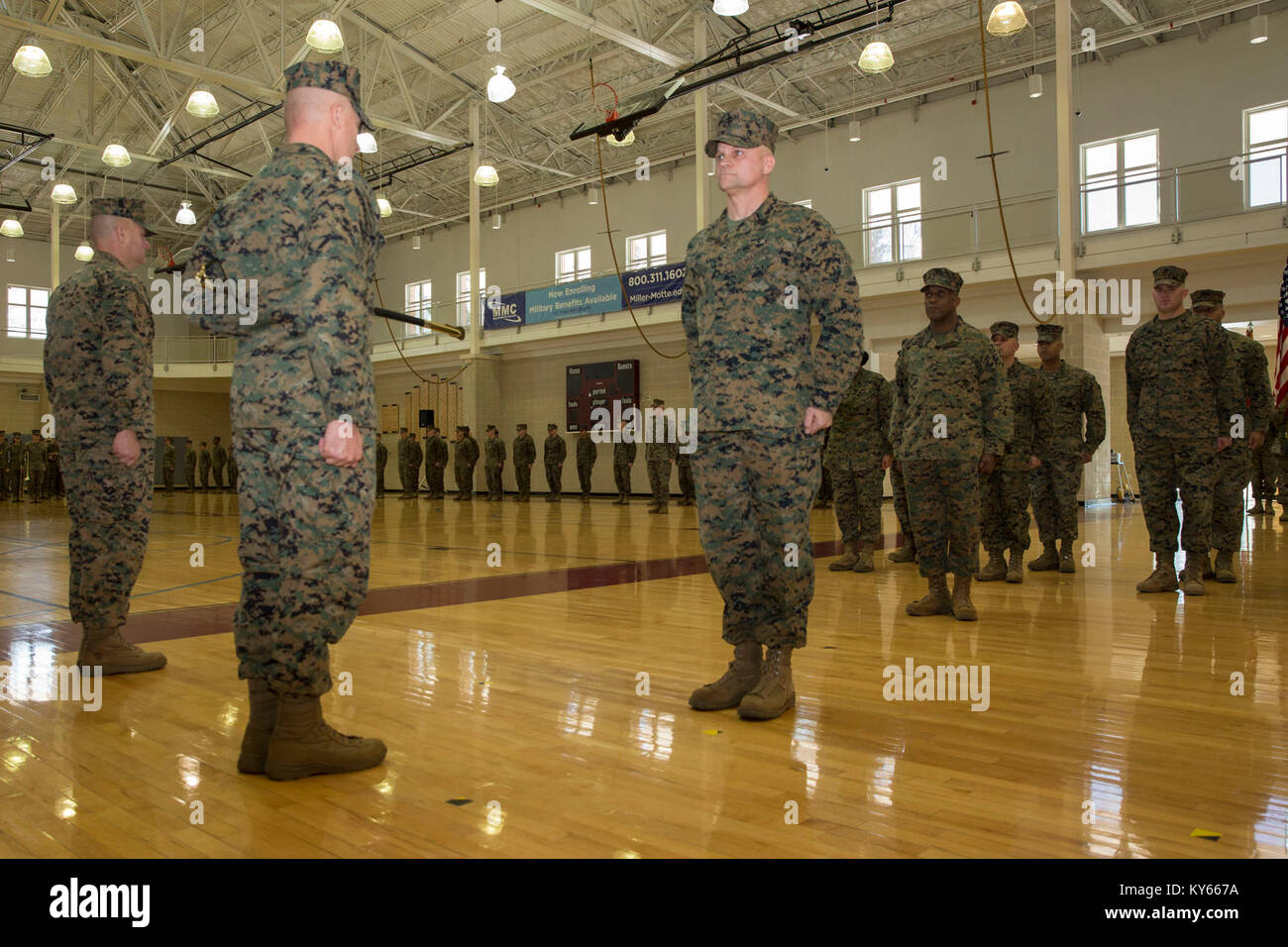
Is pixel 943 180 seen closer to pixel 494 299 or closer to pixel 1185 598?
pixel 494 299

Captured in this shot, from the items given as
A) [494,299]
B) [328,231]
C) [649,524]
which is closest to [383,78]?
[494,299]

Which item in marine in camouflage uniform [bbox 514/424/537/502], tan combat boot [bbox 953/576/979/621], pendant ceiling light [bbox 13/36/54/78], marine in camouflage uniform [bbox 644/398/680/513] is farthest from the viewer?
marine in camouflage uniform [bbox 514/424/537/502]

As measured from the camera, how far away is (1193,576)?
479 centimetres

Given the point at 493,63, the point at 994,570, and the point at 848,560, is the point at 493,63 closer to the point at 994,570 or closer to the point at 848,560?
the point at 848,560

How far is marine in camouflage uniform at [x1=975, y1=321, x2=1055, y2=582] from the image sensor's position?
5.50m

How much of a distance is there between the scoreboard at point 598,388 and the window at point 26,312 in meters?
14.6

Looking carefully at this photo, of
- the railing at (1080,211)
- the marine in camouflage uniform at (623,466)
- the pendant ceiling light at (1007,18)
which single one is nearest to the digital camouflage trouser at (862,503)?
the pendant ceiling light at (1007,18)

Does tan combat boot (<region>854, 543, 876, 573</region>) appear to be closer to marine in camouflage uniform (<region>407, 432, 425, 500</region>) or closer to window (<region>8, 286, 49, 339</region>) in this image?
marine in camouflage uniform (<region>407, 432, 425, 500</region>)

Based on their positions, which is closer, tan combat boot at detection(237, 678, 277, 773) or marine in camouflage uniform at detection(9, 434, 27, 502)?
tan combat boot at detection(237, 678, 277, 773)

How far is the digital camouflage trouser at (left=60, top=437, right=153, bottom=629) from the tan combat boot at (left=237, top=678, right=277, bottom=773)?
130cm

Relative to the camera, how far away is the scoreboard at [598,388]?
18812 mm

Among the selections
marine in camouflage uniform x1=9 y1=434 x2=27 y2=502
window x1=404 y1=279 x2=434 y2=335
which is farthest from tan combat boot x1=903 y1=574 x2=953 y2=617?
marine in camouflage uniform x1=9 y1=434 x2=27 y2=502

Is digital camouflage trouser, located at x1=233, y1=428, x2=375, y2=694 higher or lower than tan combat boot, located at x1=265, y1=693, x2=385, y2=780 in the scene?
higher

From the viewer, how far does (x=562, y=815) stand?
182cm
